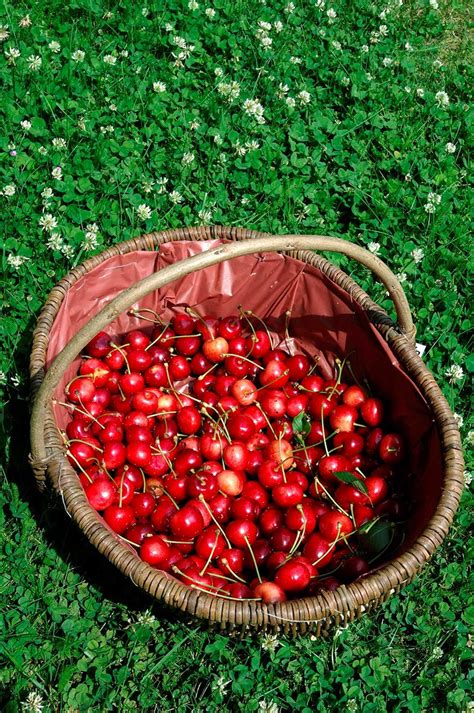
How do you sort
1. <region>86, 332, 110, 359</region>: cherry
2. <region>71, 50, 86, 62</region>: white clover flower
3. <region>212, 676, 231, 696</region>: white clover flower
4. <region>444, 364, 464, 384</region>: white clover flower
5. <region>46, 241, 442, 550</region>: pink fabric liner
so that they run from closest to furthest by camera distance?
1. <region>212, 676, 231, 696</region>: white clover flower
2. <region>46, 241, 442, 550</region>: pink fabric liner
3. <region>86, 332, 110, 359</region>: cherry
4. <region>444, 364, 464, 384</region>: white clover flower
5. <region>71, 50, 86, 62</region>: white clover flower

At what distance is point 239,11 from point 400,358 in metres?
3.42

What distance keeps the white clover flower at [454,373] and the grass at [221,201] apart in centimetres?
2

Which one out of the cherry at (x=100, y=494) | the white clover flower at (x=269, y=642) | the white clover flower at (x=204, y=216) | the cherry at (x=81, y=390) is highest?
the white clover flower at (x=204, y=216)

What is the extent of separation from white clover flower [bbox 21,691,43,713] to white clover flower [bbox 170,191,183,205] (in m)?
2.75

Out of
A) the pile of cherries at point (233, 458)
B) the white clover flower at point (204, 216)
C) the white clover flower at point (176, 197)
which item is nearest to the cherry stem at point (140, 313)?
the pile of cherries at point (233, 458)

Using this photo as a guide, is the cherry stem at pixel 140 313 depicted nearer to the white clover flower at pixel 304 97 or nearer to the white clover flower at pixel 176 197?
the white clover flower at pixel 176 197

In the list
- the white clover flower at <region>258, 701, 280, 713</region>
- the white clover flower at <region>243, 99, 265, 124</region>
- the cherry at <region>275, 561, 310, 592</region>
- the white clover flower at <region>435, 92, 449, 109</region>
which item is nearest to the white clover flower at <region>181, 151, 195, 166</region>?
the white clover flower at <region>243, 99, 265, 124</region>

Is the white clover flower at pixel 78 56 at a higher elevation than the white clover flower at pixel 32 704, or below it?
higher

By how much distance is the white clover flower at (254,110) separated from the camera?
16.0ft

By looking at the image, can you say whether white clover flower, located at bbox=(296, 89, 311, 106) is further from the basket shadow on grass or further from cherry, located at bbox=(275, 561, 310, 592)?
cherry, located at bbox=(275, 561, 310, 592)

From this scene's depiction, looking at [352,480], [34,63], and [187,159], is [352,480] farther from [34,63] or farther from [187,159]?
[34,63]

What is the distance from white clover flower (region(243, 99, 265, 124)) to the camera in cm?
489

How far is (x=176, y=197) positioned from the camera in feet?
14.6

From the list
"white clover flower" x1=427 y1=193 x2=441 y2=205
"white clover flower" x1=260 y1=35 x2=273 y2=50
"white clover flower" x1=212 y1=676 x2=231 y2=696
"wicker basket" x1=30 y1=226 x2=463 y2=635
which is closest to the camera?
"wicker basket" x1=30 y1=226 x2=463 y2=635
